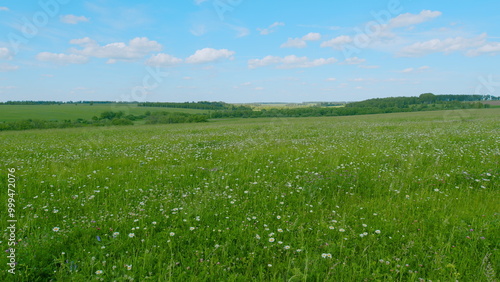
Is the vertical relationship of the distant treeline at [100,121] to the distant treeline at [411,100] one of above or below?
below

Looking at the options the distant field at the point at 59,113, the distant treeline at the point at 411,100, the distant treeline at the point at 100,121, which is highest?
the distant treeline at the point at 411,100

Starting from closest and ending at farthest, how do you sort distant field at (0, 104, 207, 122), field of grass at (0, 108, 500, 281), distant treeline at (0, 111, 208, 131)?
field of grass at (0, 108, 500, 281) → distant treeline at (0, 111, 208, 131) → distant field at (0, 104, 207, 122)

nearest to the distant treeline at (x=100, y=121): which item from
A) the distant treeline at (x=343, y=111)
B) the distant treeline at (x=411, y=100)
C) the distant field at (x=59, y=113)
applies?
the distant field at (x=59, y=113)

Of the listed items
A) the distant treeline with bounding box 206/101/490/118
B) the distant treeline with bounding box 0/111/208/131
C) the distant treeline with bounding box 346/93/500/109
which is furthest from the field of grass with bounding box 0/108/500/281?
the distant treeline with bounding box 346/93/500/109

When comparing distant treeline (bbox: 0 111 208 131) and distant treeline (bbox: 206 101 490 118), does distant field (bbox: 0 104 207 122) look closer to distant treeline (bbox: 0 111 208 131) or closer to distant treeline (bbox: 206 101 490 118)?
distant treeline (bbox: 0 111 208 131)

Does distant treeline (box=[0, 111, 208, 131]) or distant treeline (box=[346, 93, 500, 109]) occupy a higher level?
distant treeline (box=[346, 93, 500, 109])

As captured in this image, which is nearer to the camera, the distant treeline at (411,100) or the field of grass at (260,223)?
the field of grass at (260,223)

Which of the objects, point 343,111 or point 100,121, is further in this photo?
point 343,111

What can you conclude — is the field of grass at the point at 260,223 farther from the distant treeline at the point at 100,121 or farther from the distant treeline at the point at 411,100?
the distant treeline at the point at 411,100

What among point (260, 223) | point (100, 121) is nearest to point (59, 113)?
point (100, 121)

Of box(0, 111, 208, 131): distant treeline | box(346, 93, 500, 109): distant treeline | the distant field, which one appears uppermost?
box(346, 93, 500, 109): distant treeline

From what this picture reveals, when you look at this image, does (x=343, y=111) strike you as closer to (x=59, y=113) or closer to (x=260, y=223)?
(x=260, y=223)

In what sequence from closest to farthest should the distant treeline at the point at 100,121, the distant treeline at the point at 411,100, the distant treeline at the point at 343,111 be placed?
the distant treeline at the point at 100,121 → the distant treeline at the point at 343,111 → the distant treeline at the point at 411,100

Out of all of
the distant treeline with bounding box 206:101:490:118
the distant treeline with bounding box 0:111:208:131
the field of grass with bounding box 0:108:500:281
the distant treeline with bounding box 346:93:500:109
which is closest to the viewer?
the field of grass with bounding box 0:108:500:281
